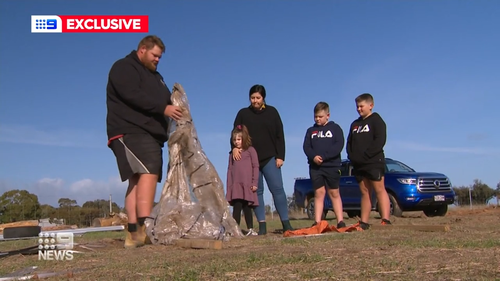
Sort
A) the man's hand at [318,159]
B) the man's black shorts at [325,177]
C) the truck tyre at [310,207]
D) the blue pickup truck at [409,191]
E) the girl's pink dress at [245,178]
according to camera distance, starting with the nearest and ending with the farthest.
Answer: the girl's pink dress at [245,178] → the man's hand at [318,159] → the man's black shorts at [325,177] → the blue pickup truck at [409,191] → the truck tyre at [310,207]

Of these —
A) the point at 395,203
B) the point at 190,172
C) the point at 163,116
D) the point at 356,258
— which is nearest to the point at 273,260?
the point at 356,258

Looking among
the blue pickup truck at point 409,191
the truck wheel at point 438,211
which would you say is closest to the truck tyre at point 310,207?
the blue pickup truck at point 409,191

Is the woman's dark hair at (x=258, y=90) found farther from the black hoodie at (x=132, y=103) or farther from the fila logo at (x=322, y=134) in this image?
the black hoodie at (x=132, y=103)

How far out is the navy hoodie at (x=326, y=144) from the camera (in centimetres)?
721

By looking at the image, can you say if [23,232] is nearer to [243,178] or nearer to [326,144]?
[243,178]

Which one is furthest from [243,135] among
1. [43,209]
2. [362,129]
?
[43,209]

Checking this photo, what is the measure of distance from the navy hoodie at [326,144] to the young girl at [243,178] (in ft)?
2.59

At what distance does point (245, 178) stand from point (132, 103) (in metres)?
2.39

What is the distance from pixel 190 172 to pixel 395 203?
7928 mm

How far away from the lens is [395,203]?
12875mm

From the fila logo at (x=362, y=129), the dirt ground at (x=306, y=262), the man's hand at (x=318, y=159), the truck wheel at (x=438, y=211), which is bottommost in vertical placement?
the truck wheel at (x=438, y=211)

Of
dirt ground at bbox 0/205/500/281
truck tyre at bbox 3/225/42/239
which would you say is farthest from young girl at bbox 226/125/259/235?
truck tyre at bbox 3/225/42/239

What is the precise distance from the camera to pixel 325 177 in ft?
23.9

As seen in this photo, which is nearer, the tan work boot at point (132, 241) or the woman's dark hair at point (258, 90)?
the tan work boot at point (132, 241)
